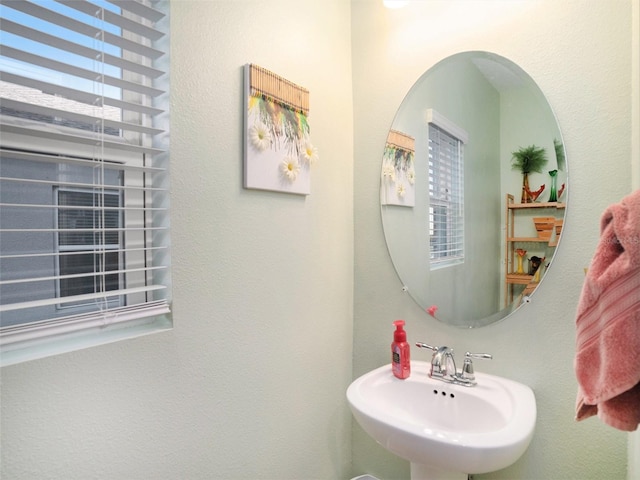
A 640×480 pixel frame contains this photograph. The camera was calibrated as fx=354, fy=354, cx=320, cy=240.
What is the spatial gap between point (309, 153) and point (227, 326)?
26.8 inches

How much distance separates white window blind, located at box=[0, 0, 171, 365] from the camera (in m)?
0.73

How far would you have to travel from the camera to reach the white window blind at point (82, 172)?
2.39ft

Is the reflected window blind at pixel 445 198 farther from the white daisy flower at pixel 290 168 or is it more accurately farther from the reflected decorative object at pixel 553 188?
the white daisy flower at pixel 290 168

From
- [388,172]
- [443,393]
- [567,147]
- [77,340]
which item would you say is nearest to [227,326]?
[77,340]

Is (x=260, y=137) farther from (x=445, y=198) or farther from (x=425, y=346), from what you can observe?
(x=425, y=346)

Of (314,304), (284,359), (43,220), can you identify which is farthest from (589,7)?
(43,220)

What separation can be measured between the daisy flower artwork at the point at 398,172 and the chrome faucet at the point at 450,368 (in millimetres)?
596

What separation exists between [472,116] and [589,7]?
441 millimetres

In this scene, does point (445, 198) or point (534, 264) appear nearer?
point (534, 264)

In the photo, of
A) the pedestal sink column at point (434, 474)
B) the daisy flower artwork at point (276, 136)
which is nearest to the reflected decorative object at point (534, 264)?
the pedestal sink column at point (434, 474)

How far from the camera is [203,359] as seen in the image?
1.00 metres

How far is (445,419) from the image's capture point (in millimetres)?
1221

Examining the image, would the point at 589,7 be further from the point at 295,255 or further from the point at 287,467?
the point at 287,467

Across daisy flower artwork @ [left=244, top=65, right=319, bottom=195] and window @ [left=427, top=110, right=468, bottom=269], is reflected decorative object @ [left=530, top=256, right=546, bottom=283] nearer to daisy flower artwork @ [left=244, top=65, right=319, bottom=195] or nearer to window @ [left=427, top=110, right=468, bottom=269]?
window @ [left=427, top=110, right=468, bottom=269]
